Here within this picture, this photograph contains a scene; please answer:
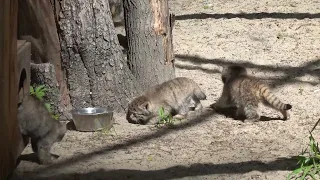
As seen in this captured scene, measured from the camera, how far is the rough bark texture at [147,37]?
28.6 ft

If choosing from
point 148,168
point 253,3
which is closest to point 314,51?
point 253,3

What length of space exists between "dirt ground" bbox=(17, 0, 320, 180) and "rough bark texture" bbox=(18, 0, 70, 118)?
0.79 metres

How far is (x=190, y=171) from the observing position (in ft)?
21.3

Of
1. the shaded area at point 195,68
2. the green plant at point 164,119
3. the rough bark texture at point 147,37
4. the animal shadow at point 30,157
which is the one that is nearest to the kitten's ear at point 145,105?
the green plant at point 164,119

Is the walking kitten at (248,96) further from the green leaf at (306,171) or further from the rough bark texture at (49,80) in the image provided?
the rough bark texture at (49,80)

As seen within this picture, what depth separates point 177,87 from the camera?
8492mm

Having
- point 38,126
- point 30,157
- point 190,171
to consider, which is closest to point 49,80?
point 30,157

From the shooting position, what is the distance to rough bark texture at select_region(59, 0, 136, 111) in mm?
8211

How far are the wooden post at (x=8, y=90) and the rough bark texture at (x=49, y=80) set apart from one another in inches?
63.9

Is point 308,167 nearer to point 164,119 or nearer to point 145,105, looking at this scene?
point 164,119

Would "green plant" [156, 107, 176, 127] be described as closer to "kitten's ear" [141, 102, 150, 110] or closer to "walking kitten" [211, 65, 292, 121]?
"kitten's ear" [141, 102, 150, 110]

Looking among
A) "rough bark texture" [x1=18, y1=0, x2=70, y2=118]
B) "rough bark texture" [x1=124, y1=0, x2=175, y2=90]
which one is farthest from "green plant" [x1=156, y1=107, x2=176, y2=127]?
"rough bark texture" [x1=18, y1=0, x2=70, y2=118]

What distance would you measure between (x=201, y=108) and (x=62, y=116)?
1.69 meters

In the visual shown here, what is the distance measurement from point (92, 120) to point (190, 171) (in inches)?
67.6
